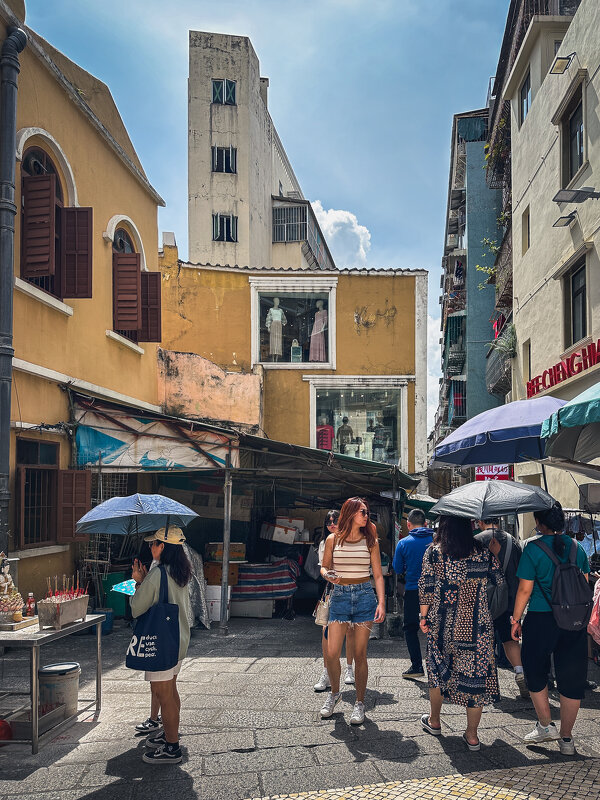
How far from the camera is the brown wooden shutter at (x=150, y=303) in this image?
519 inches

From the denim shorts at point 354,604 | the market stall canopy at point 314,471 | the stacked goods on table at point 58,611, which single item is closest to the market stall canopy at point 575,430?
the denim shorts at point 354,604

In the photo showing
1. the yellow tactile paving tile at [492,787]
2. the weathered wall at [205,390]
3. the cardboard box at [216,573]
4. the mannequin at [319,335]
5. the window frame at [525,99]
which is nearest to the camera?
the yellow tactile paving tile at [492,787]

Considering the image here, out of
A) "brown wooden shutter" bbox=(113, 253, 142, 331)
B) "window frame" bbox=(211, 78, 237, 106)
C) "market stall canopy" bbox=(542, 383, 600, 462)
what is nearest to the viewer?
"market stall canopy" bbox=(542, 383, 600, 462)

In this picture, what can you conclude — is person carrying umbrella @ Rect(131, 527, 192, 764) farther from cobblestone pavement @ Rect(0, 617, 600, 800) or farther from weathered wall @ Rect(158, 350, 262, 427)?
weathered wall @ Rect(158, 350, 262, 427)

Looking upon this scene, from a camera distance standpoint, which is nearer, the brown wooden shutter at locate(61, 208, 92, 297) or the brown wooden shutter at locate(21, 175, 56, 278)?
the brown wooden shutter at locate(21, 175, 56, 278)

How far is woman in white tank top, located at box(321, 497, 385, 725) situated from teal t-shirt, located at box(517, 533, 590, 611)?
120 cm

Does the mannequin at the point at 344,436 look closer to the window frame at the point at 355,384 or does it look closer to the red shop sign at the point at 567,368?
the window frame at the point at 355,384

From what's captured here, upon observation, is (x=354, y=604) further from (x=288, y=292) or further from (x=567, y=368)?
(x=288, y=292)

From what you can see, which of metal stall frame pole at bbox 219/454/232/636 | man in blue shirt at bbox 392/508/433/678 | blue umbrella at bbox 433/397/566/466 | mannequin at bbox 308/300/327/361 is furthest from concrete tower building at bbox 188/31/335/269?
man in blue shirt at bbox 392/508/433/678

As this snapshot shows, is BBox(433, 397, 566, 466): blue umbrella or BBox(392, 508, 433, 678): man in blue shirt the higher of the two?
BBox(433, 397, 566, 466): blue umbrella

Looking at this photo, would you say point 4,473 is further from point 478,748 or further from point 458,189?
point 458,189

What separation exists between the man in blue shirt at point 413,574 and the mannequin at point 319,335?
10677mm

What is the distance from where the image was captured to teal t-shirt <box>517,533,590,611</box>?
543cm

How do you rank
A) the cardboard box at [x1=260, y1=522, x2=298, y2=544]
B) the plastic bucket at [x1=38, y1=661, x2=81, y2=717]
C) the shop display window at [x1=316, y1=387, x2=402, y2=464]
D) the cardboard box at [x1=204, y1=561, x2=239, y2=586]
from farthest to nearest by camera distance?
the shop display window at [x1=316, y1=387, x2=402, y2=464], the cardboard box at [x1=260, y1=522, x2=298, y2=544], the cardboard box at [x1=204, y1=561, x2=239, y2=586], the plastic bucket at [x1=38, y1=661, x2=81, y2=717]
